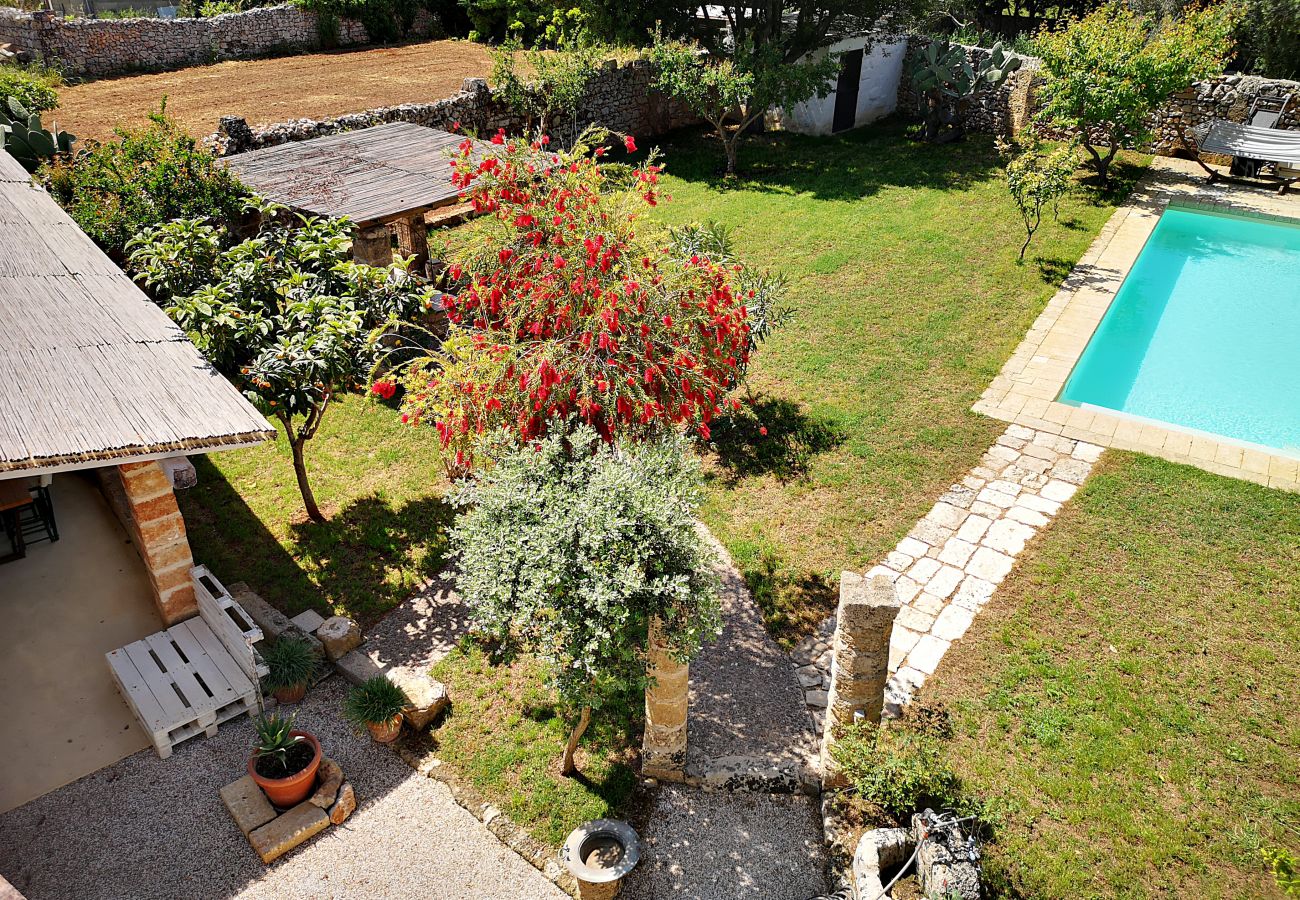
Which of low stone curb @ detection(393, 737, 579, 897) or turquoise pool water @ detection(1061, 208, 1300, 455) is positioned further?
turquoise pool water @ detection(1061, 208, 1300, 455)

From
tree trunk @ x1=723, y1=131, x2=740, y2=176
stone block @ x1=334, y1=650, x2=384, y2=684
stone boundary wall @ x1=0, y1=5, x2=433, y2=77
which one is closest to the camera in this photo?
stone block @ x1=334, y1=650, x2=384, y2=684

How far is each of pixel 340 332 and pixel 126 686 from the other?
375 cm

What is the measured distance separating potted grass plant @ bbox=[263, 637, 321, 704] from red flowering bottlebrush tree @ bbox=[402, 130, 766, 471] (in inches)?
91.3

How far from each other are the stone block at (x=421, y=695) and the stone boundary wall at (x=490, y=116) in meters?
11.9

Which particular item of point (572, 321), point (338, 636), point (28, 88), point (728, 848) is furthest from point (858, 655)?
point (28, 88)

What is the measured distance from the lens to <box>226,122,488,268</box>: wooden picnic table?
11680mm

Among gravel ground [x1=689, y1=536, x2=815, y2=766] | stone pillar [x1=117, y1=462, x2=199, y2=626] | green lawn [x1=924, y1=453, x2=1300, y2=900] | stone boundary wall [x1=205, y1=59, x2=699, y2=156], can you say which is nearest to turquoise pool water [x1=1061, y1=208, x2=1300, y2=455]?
green lawn [x1=924, y1=453, x2=1300, y2=900]

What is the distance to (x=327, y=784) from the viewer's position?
6812 mm

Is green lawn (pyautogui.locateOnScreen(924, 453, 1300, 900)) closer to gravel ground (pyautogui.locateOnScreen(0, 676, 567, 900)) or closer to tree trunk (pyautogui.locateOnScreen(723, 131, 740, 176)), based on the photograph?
gravel ground (pyautogui.locateOnScreen(0, 676, 567, 900))

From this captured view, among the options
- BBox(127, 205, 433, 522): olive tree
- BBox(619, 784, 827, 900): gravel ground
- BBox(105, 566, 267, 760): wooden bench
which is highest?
BBox(127, 205, 433, 522): olive tree

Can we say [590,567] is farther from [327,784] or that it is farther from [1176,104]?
[1176,104]

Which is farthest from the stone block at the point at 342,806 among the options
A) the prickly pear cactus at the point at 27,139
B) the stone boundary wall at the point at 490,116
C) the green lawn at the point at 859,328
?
the stone boundary wall at the point at 490,116

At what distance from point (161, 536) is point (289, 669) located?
168 centimetres

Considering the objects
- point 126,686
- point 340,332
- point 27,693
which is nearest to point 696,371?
point 340,332
